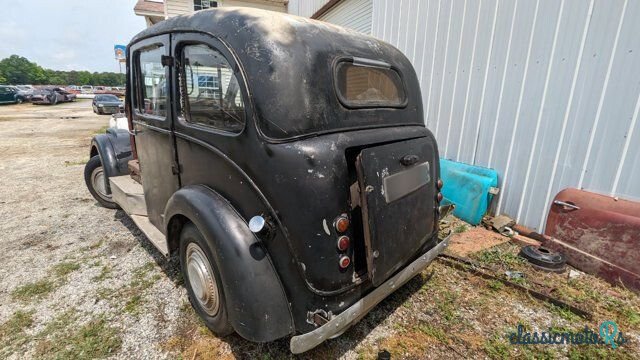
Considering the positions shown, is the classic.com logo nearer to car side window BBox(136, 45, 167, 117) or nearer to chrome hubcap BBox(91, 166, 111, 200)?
car side window BBox(136, 45, 167, 117)

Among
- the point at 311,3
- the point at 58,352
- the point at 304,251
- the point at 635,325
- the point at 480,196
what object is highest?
the point at 311,3

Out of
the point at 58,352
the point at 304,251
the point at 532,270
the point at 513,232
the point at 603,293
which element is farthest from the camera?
the point at 513,232

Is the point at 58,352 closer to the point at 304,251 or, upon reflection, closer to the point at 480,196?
the point at 304,251

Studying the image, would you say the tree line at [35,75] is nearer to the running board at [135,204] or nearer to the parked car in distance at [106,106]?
the parked car in distance at [106,106]

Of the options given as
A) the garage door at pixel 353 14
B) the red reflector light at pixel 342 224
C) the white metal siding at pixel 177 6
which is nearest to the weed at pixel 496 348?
the red reflector light at pixel 342 224

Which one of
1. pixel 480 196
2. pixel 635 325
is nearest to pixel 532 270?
pixel 635 325

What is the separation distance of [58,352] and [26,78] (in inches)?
4003

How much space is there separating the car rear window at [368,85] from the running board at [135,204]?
208cm

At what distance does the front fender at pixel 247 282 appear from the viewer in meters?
1.86

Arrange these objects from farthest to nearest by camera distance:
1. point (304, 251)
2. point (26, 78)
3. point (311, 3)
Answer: point (26, 78), point (311, 3), point (304, 251)

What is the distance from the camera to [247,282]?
73.0 inches

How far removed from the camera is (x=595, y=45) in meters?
3.30

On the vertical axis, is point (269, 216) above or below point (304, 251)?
above

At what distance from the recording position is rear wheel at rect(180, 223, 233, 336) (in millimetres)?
2146
